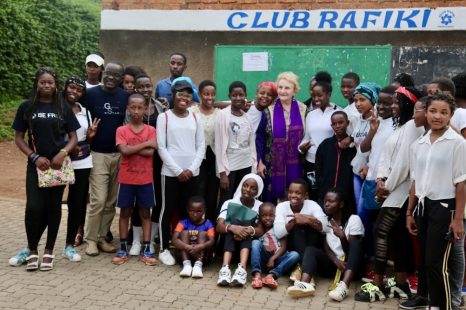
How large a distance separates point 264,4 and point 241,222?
13.3ft

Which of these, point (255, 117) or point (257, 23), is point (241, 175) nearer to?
point (255, 117)

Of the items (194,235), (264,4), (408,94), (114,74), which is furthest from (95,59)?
(408,94)

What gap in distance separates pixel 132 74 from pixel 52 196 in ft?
5.99

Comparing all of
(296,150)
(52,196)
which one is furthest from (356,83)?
(52,196)

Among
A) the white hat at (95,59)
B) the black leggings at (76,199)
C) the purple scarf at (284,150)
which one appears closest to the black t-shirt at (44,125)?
the black leggings at (76,199)

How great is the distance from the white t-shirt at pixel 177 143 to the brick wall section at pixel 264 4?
3234 mm

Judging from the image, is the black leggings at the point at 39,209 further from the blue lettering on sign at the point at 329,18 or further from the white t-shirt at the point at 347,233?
the blue lettering on sign at the point at 329,18

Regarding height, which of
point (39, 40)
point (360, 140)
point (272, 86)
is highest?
point (39, 40)

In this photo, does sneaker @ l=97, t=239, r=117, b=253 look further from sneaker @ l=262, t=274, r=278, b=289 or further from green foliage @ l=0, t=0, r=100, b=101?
green foliage @ l=0, t=0, r=100, b=101

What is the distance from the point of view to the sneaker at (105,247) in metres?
7.01

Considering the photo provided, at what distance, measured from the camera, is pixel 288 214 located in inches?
253

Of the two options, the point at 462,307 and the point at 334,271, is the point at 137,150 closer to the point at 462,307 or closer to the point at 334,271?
the point at 334,271

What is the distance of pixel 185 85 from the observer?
6.68 meters

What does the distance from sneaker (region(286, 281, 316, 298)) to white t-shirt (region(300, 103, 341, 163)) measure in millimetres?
1610
